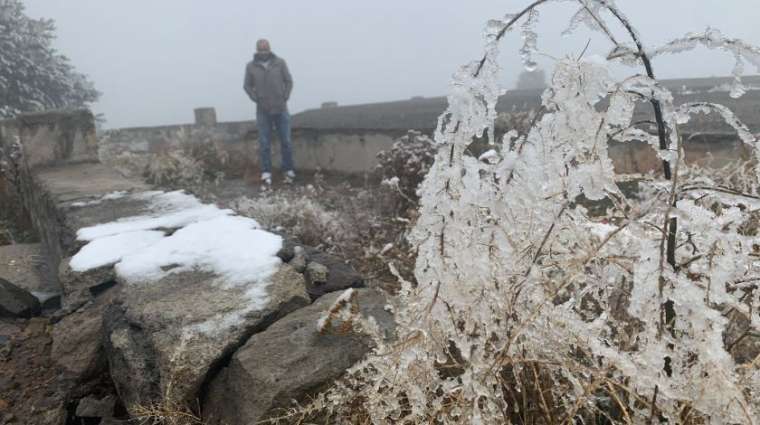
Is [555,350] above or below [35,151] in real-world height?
below

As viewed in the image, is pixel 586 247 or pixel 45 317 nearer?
pixel 586 247

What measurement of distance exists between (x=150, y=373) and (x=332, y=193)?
4.91 metres

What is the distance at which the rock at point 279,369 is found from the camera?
4.70 feet

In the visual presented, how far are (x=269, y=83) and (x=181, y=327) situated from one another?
6247 mm

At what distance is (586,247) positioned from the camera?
1.25 m

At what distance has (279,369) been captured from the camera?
1.49 m

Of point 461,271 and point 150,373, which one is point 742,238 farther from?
point 150,373

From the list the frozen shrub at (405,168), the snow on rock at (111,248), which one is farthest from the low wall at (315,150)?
the snow on rock at (111,248)

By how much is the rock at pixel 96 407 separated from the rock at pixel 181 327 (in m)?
0.10

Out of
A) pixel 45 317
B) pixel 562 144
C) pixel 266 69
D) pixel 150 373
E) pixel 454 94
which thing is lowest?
pixel 45 317

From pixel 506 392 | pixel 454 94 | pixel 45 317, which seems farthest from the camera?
pixel 45 317

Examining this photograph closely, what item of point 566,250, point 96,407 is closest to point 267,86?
point 96,407

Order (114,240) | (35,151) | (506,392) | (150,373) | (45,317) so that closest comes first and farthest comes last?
1. (506,392)
2. (150,373)
3. (114,240)
4. (45,317)
5. (35,151)

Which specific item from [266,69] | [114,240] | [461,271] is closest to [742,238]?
[461,271]
